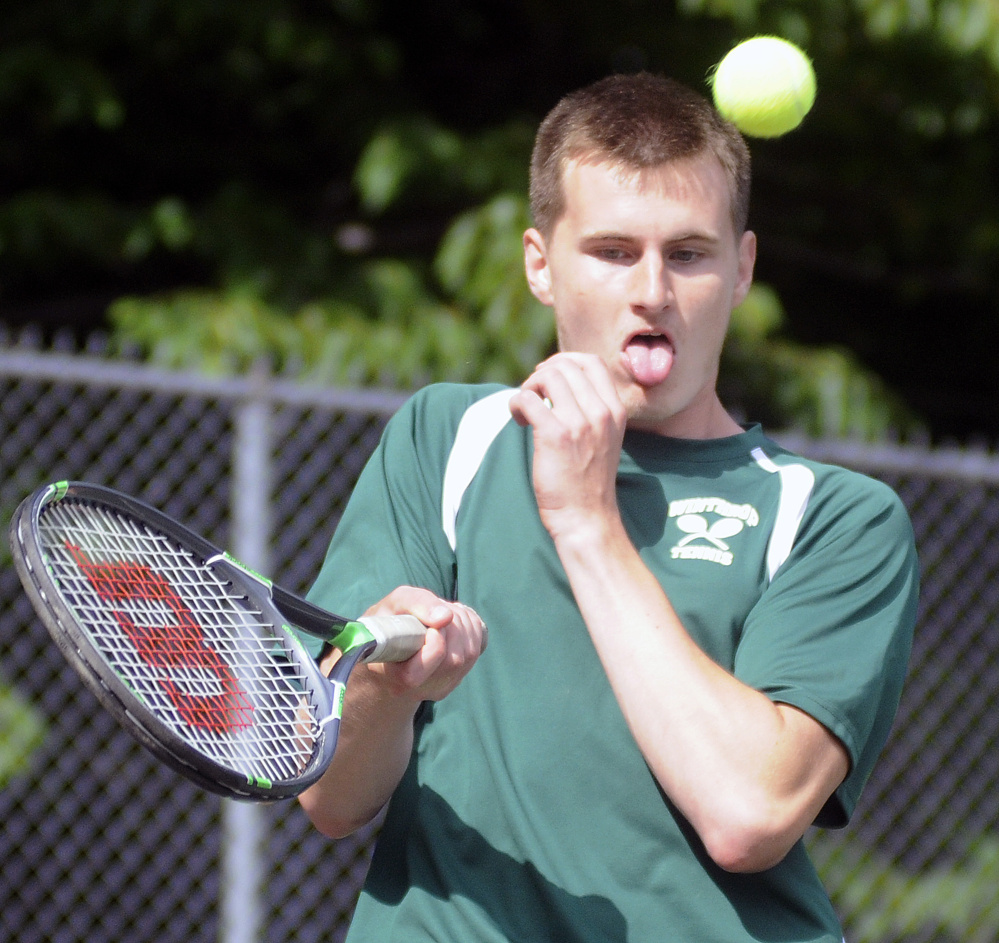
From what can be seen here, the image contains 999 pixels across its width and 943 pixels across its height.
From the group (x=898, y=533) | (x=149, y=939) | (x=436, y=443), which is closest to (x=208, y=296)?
(x=149, y=939)

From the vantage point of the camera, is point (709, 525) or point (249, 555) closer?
point (709, 525)

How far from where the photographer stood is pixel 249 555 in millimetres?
4254

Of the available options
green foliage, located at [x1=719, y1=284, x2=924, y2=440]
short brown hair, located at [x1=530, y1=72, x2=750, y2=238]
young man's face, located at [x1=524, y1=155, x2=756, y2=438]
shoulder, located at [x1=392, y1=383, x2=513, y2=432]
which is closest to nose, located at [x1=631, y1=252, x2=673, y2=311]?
young man's face, located at [x1=524, y1=155, x2=756, y2=438]

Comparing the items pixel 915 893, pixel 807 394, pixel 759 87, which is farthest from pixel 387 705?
pixel 807 394

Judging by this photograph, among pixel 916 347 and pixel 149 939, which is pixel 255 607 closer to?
pixel 149 939

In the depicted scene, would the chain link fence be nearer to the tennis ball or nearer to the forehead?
the tennis ball

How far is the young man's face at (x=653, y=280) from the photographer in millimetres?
2195

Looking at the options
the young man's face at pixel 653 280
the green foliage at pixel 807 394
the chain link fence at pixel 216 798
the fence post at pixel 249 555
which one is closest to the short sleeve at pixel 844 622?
the young man's face at pixel 653 280

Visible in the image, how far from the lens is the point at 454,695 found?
7.04 ft

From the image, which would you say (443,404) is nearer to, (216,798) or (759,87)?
(759,87)

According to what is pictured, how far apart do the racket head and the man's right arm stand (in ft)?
0.26

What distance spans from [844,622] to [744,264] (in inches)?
26.8

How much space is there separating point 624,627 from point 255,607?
0.52 m

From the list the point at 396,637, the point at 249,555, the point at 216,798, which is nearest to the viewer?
the point at 396,637
